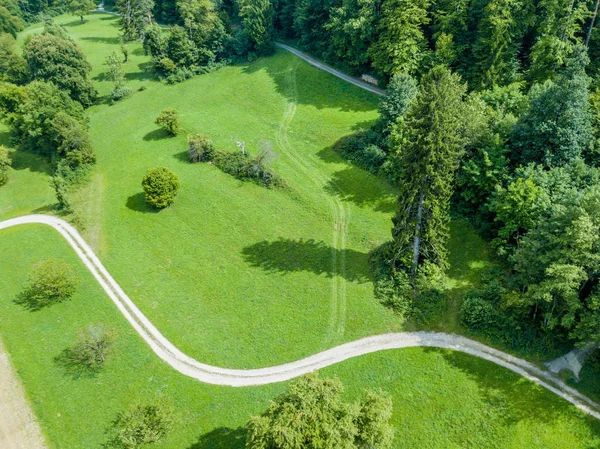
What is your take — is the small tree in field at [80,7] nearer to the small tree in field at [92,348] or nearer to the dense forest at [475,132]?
the dense forest at [475,132]

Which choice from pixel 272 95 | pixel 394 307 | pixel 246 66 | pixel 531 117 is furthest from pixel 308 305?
pixel 246 66

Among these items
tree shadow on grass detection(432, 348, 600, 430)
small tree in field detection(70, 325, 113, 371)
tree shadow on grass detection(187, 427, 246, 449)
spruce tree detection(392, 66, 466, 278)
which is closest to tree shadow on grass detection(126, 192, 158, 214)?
small tree in field detection(70, 325, 113, 371)

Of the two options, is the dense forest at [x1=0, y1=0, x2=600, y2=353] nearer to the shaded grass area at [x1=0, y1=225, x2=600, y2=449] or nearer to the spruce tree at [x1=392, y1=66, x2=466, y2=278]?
the spruce tree at [x1=392, y1=66, x2=466, y2=278]

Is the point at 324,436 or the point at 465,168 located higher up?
the point at 465,168

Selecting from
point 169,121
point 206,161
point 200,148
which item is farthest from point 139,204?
point 169,121

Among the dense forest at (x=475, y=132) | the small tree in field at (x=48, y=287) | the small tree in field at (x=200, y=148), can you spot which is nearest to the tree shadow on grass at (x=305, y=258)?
the dense forest at (x=475, y=132)

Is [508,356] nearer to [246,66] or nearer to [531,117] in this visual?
[531,117]
